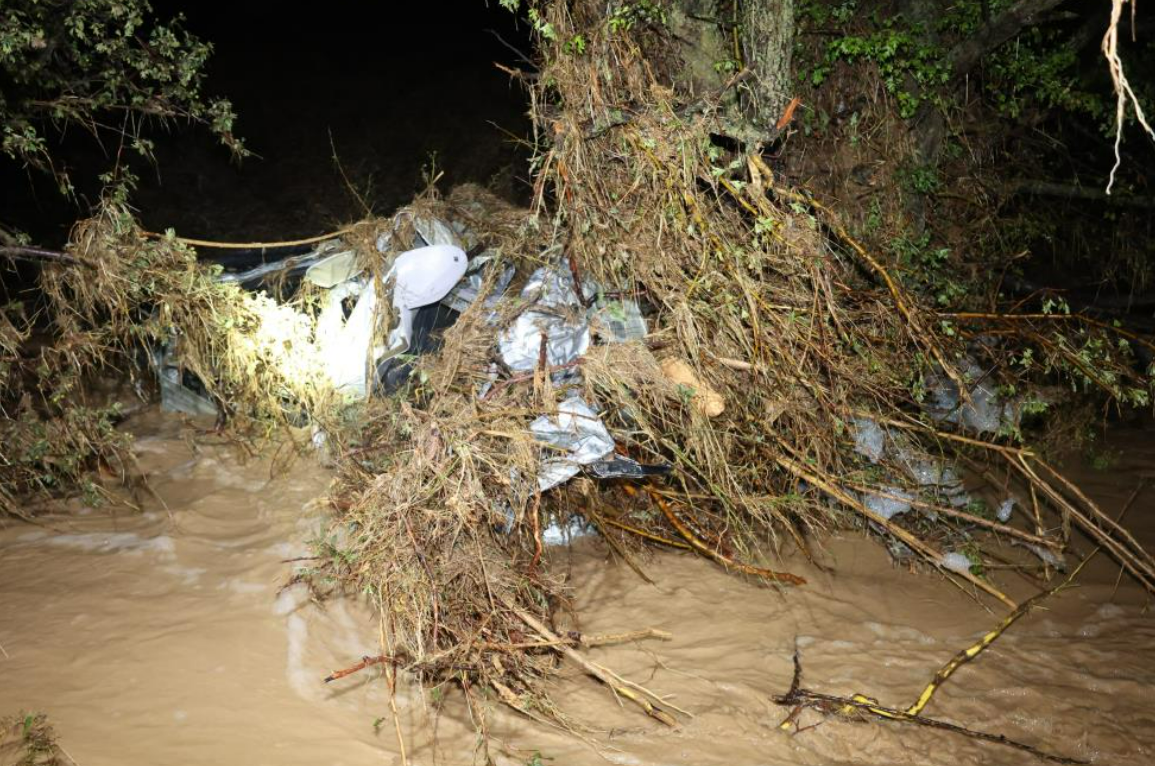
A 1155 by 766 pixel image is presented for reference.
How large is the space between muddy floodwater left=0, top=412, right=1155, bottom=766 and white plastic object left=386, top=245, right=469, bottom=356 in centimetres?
101

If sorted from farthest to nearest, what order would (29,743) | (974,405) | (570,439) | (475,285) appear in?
(475,285) < (974,405) < (570,439) < (29,743)

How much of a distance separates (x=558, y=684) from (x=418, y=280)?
8.16 feet

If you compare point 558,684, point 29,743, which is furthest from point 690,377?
point 29,743

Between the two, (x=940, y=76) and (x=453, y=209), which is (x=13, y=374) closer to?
(x=453, y=209)

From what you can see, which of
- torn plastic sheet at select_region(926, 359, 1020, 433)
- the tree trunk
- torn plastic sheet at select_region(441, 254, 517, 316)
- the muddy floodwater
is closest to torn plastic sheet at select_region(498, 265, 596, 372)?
torn plastic sheet at select_region(441, 254, 517, 316)

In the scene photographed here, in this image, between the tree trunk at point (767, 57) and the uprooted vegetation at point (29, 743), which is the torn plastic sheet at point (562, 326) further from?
the uprooted vegetation at point (29, 743)

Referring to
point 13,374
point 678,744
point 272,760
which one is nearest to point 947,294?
point 678,744

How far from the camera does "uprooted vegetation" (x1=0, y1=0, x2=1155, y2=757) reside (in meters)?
4.24

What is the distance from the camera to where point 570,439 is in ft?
13.4

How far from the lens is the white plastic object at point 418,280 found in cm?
504

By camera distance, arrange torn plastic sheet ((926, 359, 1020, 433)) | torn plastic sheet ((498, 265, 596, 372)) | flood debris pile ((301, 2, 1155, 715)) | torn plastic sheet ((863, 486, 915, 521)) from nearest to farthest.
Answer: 1. flood debris pile ((301, 2, 1155, 715))
2. torn plastic sheet ((498, 265, 596, 372))
3. torn plastic sheet ((863, 486, 915, 521))
4. torn plastic sheet ((926, 359, 1020, 433))

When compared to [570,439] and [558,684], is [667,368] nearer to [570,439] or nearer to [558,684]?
[570,439]

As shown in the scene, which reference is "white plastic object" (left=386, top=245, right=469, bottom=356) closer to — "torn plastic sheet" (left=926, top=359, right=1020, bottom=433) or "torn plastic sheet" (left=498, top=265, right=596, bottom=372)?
"torn plastic sheet" (left=498, top=265, right=596, bottom=372)

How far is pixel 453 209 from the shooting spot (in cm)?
555
